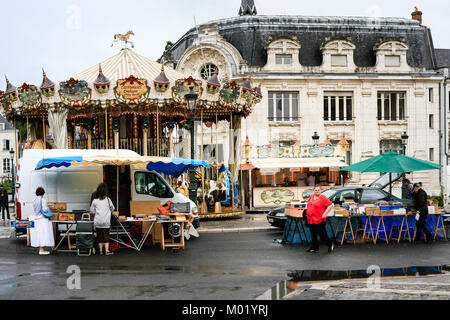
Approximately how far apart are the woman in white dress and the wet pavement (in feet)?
1.07

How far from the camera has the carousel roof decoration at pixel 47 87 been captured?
19.4 m

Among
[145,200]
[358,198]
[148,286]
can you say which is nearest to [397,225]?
[358,198]

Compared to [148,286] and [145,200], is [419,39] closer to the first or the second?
[145,200]

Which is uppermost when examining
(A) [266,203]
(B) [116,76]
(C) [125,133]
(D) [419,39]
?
(D) [419,39]

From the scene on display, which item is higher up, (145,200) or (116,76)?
(116,76)

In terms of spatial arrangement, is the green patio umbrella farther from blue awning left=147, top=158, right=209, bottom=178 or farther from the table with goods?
blue awning left=147, top=158, right=209, bottom=178

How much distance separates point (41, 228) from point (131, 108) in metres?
8.28

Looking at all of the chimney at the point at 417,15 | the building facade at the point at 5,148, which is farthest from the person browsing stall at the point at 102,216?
the building facade at the point at 5,148

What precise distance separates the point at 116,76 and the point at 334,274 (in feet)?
46.1

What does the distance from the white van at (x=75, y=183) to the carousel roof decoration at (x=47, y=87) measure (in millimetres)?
4858

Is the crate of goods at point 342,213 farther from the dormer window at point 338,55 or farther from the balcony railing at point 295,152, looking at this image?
the dormer window at point 338,55

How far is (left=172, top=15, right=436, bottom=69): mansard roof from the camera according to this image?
37312mm

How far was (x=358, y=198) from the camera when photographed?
1623 cm
